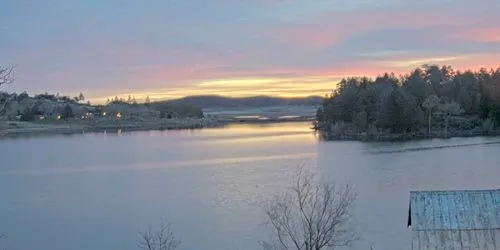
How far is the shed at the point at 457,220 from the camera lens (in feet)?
31.6

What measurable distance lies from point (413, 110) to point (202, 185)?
25914 mm

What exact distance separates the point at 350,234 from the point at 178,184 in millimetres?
10439

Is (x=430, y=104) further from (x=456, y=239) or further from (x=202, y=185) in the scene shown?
(x=456, y=239)

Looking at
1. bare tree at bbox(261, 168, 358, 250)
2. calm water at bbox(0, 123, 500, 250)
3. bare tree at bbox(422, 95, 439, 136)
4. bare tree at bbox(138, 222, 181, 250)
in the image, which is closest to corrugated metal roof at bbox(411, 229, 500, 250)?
bare tree at bbox(261, 168, 358, 250)

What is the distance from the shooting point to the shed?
9633 millimetres

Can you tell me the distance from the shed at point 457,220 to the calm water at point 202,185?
154 inches

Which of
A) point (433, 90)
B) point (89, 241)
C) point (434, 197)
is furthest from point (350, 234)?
point (433, 90)

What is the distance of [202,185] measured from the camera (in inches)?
894

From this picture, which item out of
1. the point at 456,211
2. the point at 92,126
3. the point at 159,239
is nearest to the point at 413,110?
the point at 159,239

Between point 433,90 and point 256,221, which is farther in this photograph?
point 433,90

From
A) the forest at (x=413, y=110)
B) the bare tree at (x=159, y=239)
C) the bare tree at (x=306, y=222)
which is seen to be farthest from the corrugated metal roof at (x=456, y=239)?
the forest at (x=413, y=110)

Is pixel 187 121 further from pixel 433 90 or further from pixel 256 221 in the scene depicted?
pixel 256 221

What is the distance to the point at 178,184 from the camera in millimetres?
23469

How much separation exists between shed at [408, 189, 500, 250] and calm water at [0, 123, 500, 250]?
3.92 m
